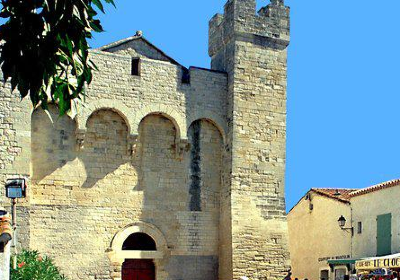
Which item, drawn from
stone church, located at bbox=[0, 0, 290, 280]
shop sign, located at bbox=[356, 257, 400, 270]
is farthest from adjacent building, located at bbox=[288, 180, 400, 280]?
stone church, located at bbox=[0, 0, 290, 280]

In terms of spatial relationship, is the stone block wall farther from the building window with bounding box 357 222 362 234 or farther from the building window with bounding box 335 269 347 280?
the building window with bounding box 357 222 362 234

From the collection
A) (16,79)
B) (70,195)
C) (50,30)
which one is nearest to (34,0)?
(50,30)

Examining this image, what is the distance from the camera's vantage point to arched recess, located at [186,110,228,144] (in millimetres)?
17641

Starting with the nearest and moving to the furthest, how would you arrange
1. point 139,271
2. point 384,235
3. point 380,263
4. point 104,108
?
point 380,263
point 104,108
point 139,271
point 384,235

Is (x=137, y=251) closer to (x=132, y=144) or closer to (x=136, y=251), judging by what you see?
(x=136, y=251)

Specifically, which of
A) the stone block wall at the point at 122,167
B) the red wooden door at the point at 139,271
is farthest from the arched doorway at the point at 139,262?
the stone block wall at the point at 122,167

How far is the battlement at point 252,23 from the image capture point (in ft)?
59.1

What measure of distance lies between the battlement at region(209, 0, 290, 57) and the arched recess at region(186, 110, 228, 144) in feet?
6.73

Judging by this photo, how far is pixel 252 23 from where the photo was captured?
59.7 ft

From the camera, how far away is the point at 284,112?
60.2 feet

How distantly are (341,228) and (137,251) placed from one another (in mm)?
6453

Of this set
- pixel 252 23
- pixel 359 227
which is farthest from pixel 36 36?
pixel 359 227

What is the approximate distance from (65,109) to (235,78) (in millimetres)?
13434

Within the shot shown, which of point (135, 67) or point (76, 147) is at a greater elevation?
point (135, 67)
